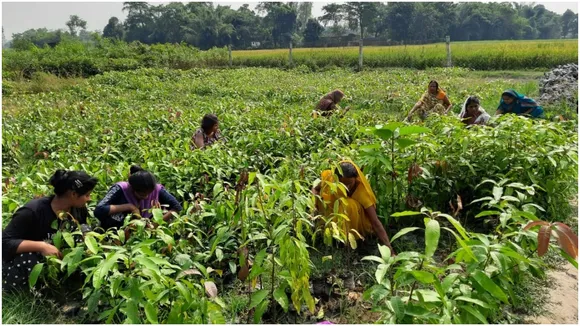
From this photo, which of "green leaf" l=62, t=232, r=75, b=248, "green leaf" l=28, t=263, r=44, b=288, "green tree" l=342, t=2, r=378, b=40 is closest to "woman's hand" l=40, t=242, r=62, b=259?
"green leaf" l=62, t=232, r=75, b=248

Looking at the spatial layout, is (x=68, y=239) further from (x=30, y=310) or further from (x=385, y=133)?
(x=385, y=133)

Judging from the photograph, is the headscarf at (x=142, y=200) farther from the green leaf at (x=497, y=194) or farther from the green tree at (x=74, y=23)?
the green tree at (x=74, y=23)

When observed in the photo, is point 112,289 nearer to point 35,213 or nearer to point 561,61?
point 35,213

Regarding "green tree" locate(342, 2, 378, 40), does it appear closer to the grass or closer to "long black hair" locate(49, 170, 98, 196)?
"long black hair" locate(49, 170, 98, 196)

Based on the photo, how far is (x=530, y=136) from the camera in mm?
3439

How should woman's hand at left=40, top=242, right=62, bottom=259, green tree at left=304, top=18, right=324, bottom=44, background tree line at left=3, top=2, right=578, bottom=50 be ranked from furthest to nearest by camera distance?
green tree at left=304, top=18, right=324, bottom=44, background tree line at left=3, top=2, right=578, bottom=50, woman's hand at left=40, top=242, right=62, bottom=259

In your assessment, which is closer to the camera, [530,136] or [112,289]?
[112,289]

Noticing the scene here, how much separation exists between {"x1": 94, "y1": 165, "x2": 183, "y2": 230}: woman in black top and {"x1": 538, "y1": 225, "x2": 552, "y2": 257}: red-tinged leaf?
6.97 feet

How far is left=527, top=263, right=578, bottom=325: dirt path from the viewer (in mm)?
2533

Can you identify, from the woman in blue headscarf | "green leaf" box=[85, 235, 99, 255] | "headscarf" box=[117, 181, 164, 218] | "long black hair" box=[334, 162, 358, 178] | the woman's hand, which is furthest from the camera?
the woman in blue headscarf

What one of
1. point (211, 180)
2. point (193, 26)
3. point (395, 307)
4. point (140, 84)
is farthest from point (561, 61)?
point (193, 26)

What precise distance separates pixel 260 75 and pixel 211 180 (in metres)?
12.3

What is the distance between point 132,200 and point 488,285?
7.74 feet

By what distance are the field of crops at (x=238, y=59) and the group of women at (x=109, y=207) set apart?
15.7m
